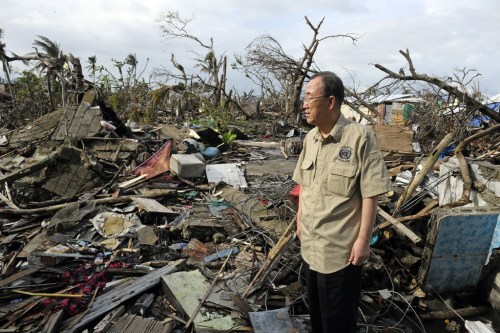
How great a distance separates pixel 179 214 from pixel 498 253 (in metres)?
4.51

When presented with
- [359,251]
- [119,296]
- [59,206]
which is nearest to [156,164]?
[59,206]

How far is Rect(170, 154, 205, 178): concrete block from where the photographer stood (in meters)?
7.36

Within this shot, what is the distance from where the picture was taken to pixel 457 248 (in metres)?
3.92

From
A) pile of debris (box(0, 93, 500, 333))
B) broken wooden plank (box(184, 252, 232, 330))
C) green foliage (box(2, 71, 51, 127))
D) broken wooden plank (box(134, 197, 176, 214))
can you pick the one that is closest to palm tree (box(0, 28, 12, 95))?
green foliage (box(2, 71, 51, 127))

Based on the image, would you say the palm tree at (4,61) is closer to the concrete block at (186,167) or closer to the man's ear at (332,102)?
the concrete block at (186,167)

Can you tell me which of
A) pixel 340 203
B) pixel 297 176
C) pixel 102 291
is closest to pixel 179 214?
pixel 102 291


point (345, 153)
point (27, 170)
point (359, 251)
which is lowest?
point (27, 170)

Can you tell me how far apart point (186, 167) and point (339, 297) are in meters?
5.65

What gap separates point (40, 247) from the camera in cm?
455

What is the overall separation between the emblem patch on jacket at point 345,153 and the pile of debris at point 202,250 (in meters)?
1.76

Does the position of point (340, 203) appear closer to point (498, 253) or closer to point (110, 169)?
point (498, 253)

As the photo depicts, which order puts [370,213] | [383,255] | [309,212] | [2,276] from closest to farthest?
[370,213], [309,212], [2,276], [383,255]

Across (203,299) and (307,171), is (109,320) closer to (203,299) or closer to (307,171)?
(203,299)

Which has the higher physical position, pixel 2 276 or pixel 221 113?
pixel 221 113
